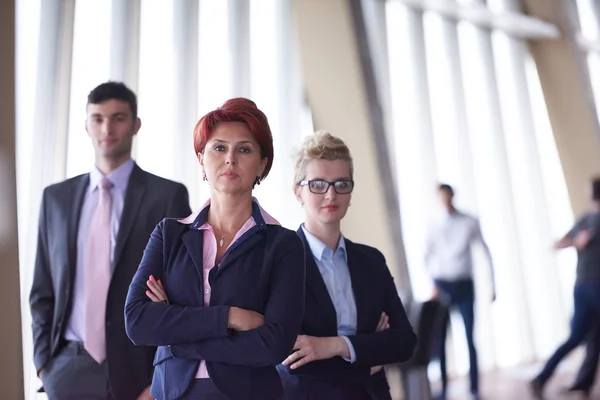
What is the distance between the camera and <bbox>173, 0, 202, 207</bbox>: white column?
7.36 ft

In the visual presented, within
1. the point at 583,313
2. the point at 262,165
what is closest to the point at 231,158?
the point at 262,165

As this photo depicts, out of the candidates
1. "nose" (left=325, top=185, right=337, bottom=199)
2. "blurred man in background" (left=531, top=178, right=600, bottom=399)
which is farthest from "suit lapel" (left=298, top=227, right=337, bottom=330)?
"blurred man in background" (left=531, top=178, right=600, bottom=399)

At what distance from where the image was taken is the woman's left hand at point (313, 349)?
5.46 ft

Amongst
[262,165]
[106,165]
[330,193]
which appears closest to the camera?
[262,165]

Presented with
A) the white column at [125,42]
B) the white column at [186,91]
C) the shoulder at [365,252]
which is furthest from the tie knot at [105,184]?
the shoulder at [365,252]

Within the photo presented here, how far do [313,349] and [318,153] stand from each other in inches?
25.3

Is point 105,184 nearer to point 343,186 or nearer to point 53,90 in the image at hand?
point 53,90

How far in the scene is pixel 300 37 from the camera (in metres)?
2.57

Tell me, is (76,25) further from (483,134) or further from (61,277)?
(483,134)

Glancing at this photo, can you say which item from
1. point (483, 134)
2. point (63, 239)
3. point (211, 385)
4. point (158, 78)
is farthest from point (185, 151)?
point (483, 134)

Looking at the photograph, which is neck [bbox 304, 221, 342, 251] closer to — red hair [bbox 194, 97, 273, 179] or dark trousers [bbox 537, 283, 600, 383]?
red hair [bbox 194, 97, 273, 179]

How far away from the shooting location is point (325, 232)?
1904 mm

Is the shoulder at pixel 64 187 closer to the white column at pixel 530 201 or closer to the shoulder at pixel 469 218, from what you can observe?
the shoulder at pixel 469 218

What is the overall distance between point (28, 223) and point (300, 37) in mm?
1362
